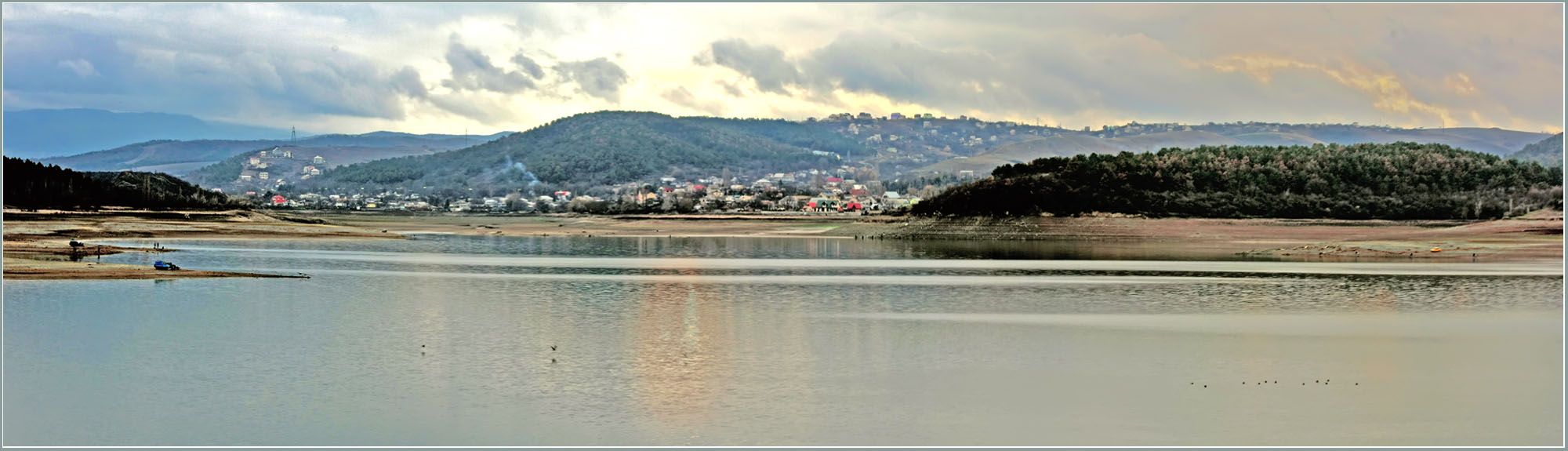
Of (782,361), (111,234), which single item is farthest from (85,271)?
(111,234)

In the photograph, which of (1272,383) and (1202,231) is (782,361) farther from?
(1202,231)

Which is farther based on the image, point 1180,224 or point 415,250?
point 1180,224

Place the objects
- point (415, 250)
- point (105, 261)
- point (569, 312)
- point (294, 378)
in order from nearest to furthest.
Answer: point (294, 378), point (569, 312), point (105, 261), point (415, 250)

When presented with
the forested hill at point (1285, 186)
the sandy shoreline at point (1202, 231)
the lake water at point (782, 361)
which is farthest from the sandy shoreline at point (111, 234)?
the forested hill at point (1285, 186)

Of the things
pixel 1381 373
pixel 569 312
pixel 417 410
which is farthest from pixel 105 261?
pixel 1381 373

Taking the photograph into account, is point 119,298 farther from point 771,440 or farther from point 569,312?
point 771,440

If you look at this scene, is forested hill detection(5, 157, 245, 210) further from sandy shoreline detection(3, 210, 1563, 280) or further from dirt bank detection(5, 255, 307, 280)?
dirt bank detection(5, 255, 307, 280)

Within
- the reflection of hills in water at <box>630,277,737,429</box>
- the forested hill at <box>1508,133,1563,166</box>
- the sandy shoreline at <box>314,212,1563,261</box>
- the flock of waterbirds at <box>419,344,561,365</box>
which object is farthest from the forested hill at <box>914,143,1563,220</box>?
the flock of waterbirds at <box>419,344,561,365</box>

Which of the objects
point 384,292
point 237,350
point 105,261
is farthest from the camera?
point 105,261

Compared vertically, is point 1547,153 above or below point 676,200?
above
